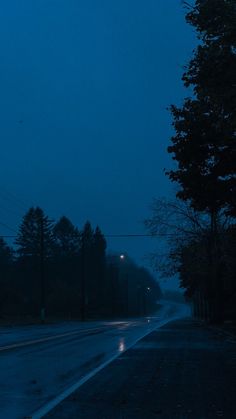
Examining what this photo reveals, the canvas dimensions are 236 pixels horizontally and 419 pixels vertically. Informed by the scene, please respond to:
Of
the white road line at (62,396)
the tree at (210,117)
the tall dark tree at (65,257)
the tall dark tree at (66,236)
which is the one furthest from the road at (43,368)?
the tall dark tree at (66,236)

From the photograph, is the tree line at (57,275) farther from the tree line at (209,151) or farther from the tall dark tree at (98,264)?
the tree line at (209,151)

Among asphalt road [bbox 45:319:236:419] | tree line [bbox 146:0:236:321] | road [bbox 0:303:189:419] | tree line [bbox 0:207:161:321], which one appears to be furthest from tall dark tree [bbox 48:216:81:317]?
asphalt road [bbox 45:319:236:419]

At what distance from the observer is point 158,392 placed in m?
13.3

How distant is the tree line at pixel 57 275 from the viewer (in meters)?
104

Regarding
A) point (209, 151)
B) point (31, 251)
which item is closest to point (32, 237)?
point (31, 251)

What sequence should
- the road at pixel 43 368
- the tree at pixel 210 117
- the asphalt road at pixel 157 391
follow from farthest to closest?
the tree at pixel 210 117, the road at pixel 43 368, the asphalt road at pixel 157 391

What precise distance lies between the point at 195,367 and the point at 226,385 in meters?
3.80

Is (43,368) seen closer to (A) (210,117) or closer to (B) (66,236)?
(A) (210,117)

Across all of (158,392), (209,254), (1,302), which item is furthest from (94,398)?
(1,302)

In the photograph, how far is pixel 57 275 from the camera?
139 m

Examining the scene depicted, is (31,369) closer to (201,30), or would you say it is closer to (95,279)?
(201,30)

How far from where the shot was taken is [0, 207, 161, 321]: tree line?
104 m

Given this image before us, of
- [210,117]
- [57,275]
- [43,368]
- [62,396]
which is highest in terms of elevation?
[57,275]

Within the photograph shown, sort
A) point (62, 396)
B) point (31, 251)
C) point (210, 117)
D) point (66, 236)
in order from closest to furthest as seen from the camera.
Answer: point (62, 396), point (210, 117), point (31, 251), point (66, 236)
